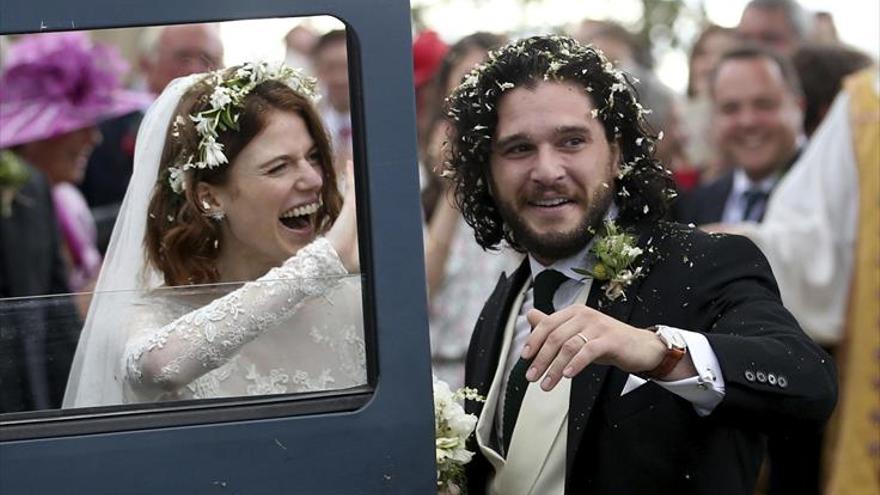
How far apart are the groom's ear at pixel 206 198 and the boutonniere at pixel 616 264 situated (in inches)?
29.1

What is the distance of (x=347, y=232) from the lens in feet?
9.13

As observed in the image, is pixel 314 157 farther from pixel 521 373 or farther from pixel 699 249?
pixel 699 249

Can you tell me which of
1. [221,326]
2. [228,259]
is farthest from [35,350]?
[228,259]

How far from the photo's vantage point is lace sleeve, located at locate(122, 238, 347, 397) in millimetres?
2822

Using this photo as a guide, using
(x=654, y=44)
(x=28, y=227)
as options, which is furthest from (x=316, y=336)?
(x=654, y=44)

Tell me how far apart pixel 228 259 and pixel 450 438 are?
524mm

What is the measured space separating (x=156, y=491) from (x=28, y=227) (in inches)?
180

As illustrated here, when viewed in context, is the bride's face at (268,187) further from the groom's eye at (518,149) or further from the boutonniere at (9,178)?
the boutonniere at (9,178)

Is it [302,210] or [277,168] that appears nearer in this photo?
[302,210]

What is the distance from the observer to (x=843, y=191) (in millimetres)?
6004

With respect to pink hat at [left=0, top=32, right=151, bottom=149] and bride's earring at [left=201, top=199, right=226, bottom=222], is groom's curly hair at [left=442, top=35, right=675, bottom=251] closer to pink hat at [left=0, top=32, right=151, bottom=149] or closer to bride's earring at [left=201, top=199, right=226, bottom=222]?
bride's earring at [left=201, top=199, right=226, bottom=222]

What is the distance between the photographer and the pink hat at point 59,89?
6.67 meters

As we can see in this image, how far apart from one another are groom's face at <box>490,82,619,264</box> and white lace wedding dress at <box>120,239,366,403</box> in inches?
23.2

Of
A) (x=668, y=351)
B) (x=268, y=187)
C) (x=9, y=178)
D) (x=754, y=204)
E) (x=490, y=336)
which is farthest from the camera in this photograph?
(x=9, y=178)
